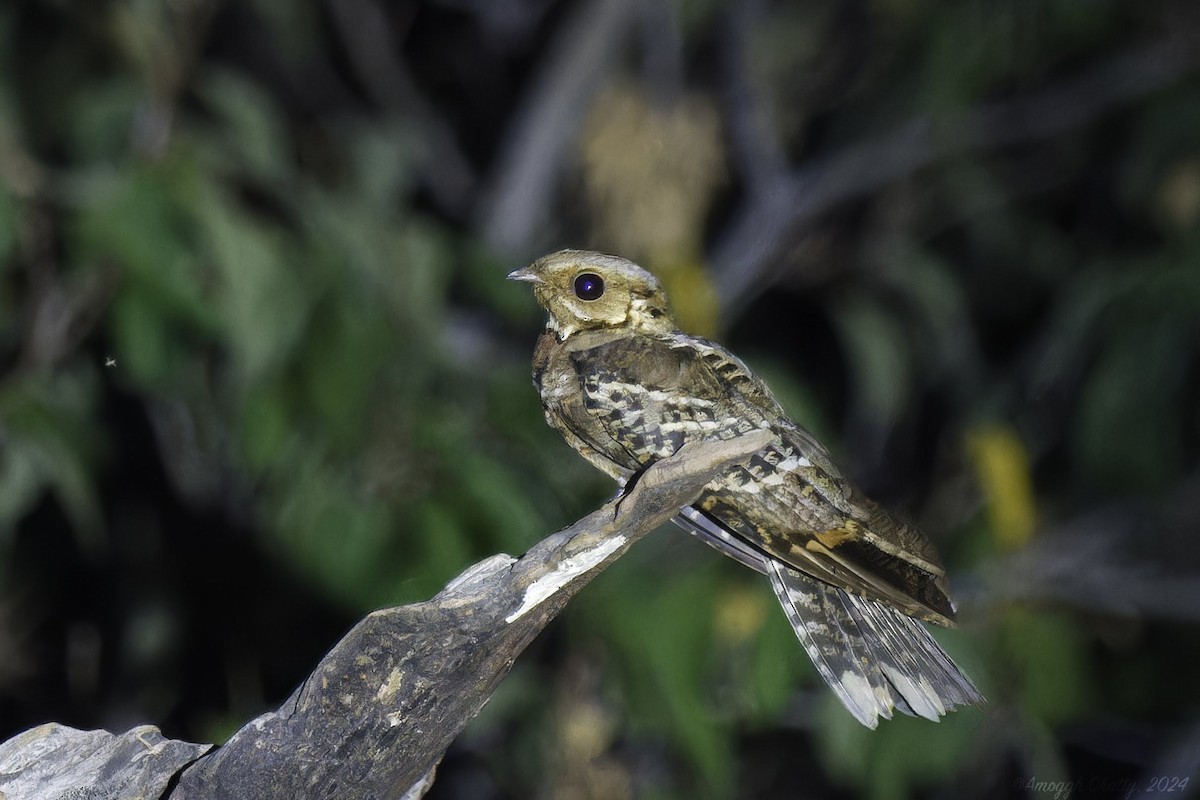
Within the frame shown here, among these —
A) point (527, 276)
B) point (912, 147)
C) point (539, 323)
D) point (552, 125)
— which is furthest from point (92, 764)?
point (912, 147)

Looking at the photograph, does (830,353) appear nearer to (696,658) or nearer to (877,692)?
(696,658)

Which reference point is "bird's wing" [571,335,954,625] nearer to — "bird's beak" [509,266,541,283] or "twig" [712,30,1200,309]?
"bird's beak" [509,266,541,283]

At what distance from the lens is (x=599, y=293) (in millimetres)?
1249

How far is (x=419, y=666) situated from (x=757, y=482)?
0.32 m

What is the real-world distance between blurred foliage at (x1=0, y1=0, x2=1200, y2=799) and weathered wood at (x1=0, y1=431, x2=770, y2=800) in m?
0.29

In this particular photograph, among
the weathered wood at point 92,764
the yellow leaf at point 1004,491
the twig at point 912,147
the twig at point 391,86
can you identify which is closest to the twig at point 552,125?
the twig at point 391,86

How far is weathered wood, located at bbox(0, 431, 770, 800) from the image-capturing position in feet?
3.27

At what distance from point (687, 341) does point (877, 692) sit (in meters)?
0.37

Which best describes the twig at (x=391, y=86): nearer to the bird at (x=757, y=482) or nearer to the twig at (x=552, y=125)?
the twig at (x=552, y=125)

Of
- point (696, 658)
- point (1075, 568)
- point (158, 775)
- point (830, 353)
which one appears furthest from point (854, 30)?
point (158, 775)

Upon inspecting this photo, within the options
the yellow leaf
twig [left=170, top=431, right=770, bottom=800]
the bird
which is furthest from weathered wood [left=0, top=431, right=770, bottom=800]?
the yellow leaf

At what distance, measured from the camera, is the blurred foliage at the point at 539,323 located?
1735 mm

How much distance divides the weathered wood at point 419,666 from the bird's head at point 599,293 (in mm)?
279

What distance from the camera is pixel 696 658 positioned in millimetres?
1663
